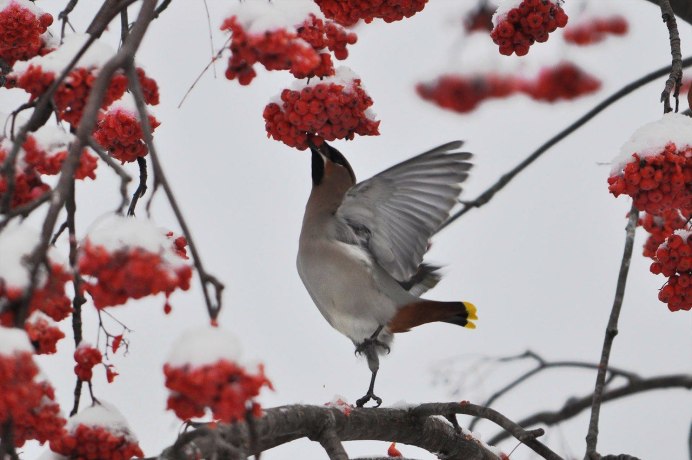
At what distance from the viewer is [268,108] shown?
2326 mm

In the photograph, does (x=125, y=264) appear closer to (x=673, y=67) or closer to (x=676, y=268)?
(x=673, y=67)

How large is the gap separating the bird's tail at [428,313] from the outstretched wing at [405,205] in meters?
0.12

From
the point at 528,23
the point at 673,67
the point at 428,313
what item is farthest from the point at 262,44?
the point at 428,313

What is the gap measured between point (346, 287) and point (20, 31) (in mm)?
1449

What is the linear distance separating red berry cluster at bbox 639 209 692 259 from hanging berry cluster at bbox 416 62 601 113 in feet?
11.2

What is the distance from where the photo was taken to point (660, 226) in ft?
9.71

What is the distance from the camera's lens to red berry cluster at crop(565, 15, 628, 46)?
6465 millimetres

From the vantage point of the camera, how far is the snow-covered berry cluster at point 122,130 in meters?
2.16

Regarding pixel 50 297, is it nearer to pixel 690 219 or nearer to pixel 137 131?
pixel 137 131

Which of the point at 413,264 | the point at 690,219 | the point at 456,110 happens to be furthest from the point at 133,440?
the point at 456,110

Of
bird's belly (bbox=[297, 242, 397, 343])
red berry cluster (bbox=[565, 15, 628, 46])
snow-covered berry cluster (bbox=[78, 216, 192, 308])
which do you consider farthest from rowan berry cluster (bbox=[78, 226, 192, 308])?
red berry cluster (bbox=[565, 15, 628, 46])

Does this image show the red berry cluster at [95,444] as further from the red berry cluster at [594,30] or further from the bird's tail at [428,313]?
the red berry cluster at [594,30]

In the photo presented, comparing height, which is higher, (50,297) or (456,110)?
(456,110)

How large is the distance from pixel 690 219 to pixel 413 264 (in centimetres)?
99
